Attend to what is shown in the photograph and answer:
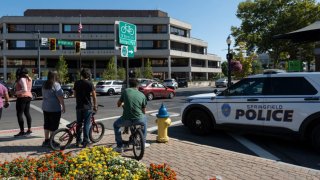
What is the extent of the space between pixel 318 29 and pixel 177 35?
68.5 m

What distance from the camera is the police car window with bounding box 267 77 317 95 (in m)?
8.02

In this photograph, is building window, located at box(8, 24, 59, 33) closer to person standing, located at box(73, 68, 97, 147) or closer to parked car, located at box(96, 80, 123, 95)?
parked car, located at box(96, 80, 123, 95)

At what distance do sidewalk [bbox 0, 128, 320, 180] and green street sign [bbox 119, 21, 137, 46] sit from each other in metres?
2.74

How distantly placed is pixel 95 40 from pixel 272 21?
41897 mm

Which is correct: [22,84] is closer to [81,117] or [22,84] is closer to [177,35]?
[81,117]

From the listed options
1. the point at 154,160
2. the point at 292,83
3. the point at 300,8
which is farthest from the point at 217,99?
the point at 300,8

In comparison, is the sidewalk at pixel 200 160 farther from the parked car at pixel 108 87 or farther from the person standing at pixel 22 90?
the parked car at pixel 108 87

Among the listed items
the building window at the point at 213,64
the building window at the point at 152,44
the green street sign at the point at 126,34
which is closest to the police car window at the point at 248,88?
the green street sign at the point at 126,34

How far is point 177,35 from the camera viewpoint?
8131 cm

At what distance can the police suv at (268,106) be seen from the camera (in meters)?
7.91

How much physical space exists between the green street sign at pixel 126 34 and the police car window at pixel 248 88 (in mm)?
3117

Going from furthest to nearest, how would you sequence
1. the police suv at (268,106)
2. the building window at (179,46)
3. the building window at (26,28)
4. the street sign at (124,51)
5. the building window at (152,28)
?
the building window at (179,46)
the building window at (152,28)
the building window at (26,28)
the street sign at (124,51)
the police suv at (268,106)

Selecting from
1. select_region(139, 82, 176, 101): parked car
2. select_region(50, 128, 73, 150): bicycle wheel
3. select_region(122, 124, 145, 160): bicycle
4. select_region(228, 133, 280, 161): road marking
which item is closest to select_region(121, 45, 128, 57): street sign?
select_region(50, 128, 73, 150): bicycle wheel

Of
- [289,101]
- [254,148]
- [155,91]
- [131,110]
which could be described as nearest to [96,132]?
[131,110]
